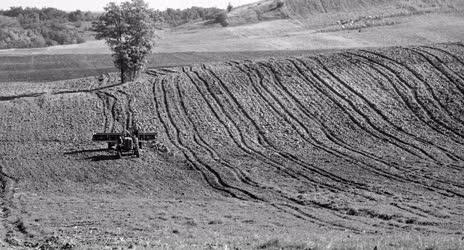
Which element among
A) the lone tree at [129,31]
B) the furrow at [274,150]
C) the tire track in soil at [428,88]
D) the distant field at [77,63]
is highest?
the lone tree at [129,31]

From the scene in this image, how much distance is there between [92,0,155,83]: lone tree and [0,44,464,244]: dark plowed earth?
2.14 metres

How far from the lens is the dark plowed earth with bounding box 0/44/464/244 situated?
32344 millimetres

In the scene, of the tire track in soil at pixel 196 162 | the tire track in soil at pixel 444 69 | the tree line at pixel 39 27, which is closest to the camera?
the tire track in soil at pixel 196 162

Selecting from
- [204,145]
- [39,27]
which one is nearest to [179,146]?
[204,145]

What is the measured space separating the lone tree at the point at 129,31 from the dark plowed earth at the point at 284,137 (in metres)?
2.14

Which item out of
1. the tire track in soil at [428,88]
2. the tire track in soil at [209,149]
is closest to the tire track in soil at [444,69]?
the tire track in soil at [428,88]

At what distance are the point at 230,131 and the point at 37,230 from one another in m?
23.5

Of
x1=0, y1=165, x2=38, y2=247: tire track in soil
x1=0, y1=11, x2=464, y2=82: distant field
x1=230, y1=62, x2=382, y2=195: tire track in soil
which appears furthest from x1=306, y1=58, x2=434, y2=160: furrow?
x1=0, y1=165, x2=38, y2=247: tire track in soil

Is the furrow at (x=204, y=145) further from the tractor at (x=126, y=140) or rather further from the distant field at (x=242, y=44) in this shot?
the distant field at (x=242, y=44)

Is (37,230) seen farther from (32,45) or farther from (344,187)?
(32,45)

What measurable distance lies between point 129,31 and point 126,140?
24986mm

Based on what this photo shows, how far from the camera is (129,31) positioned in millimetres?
65250

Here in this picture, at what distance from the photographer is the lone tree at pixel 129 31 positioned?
64.8 m

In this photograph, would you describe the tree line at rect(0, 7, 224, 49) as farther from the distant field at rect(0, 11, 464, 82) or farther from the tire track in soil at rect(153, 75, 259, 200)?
the tire track in soil at rect(153, 75, 259, 200)
